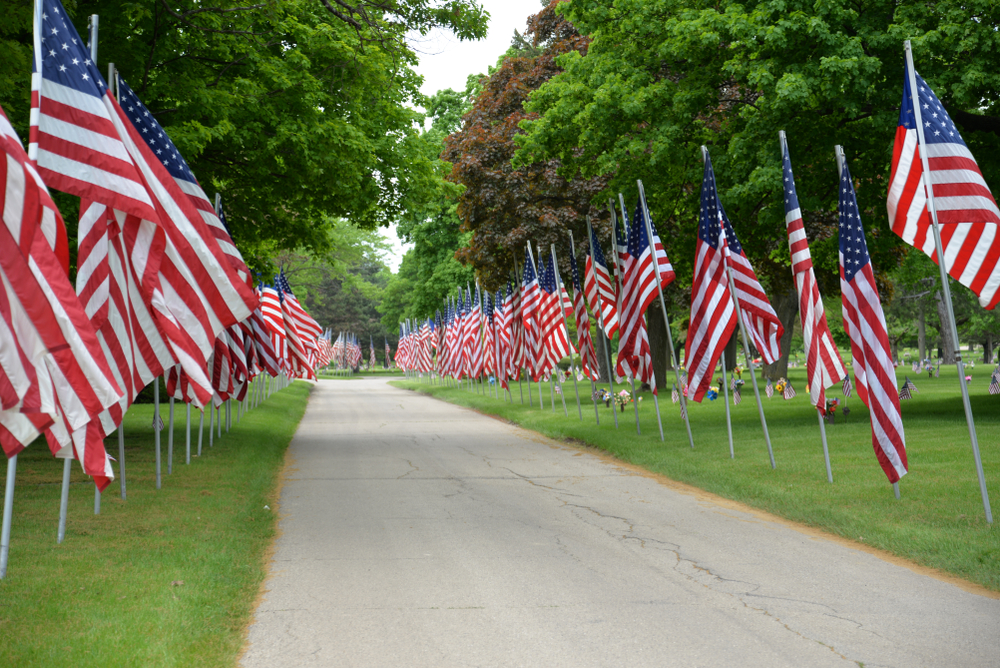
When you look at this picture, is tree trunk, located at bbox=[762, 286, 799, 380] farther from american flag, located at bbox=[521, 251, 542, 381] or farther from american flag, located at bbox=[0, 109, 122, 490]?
american flag, located at bbox=[0, 109, 122, 490]

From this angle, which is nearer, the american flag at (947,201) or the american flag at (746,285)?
the american flag at (947,201)

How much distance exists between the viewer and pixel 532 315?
977 inches

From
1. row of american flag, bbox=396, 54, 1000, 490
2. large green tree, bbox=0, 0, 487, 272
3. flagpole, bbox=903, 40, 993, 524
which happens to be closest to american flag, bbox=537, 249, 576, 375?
row of american flag, bbox=396, 54, 1000, 490

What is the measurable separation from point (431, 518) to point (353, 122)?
9973 millimetres

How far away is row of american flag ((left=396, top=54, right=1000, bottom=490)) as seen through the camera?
9.46 meters

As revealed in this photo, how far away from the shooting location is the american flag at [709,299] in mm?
14281

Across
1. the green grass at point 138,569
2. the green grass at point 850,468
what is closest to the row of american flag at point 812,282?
the green grass at point 850,468

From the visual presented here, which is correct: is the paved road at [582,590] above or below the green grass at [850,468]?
below

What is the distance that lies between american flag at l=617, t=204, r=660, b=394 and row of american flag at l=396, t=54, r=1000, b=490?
0.02 m

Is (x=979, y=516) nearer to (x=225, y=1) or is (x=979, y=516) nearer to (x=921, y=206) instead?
(x=921, y=206)

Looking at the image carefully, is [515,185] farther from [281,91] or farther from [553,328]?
[281,91]

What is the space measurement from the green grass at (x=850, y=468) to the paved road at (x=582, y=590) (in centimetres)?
52

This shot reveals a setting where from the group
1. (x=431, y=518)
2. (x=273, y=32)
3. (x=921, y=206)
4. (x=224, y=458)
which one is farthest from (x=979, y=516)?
(x=273, y=32)

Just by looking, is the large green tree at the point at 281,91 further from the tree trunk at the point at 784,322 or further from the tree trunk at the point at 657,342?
the tree trunk at the point at 784,322
